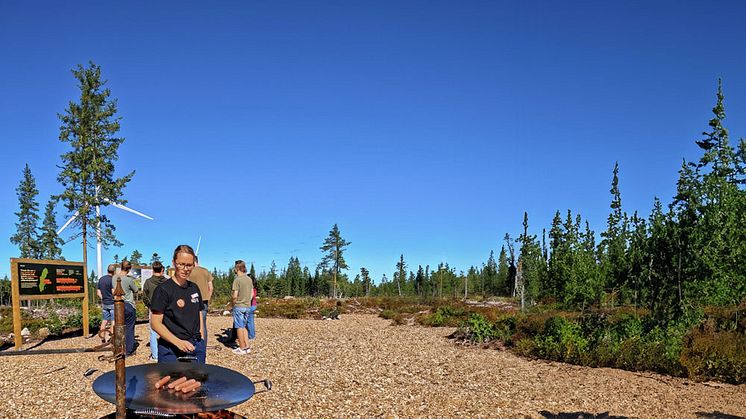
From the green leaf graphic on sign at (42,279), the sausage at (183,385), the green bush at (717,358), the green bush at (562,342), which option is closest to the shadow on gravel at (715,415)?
the green bush at (717,358)

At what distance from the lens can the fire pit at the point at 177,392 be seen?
324 cm

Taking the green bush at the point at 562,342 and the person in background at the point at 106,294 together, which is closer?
the green bush at the point at 562,342

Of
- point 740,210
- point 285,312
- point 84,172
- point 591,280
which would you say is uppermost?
point 84,172

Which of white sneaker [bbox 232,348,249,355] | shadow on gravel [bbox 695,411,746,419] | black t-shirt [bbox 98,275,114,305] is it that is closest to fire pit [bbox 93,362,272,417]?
shadow on gravel [bbox 695,411,746,419]

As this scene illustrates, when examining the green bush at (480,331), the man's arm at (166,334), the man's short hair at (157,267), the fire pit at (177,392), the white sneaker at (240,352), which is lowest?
the green bush at (480,331)

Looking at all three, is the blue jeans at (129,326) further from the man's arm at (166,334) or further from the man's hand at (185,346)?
the man's hand at (185,346)

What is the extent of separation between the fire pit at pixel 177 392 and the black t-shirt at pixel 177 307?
81 cm

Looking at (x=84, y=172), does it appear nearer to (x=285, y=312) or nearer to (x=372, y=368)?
(x=285, y=312)

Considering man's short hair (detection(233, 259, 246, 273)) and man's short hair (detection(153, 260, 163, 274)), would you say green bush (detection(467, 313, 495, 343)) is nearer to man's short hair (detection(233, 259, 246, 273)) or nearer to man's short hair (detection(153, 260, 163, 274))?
man's short hair (detection(233, 259, 246, 273))

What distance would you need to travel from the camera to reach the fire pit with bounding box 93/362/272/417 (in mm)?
3242

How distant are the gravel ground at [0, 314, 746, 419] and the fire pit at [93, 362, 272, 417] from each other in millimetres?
3504

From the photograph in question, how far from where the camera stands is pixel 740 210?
12711 mm

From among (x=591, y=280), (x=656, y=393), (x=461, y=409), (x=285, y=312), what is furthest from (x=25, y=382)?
(x=285, y=312)

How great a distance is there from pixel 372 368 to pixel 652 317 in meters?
7.45
